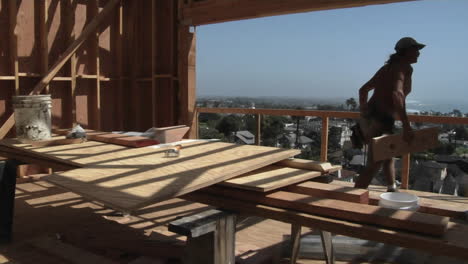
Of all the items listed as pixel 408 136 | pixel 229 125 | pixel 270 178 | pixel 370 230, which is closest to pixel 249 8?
pixel 229 125

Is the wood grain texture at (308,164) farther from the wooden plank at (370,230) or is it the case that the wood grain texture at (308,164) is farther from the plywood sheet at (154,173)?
the wooden plank at (370,230)

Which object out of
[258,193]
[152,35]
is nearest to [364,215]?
[258,193]

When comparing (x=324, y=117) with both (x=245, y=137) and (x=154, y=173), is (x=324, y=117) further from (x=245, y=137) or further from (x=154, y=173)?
(x=154, y=173)

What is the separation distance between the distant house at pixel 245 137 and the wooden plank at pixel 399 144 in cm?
373

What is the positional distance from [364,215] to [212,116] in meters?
5.85

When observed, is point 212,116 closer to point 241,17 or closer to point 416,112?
point 241,17

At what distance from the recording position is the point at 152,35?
714 cm

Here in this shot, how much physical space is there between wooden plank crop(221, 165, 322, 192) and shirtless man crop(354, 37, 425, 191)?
3.95 feet

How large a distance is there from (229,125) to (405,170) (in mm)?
2765

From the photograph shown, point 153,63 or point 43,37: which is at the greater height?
point 43,37

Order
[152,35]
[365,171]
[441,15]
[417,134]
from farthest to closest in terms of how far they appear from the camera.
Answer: [441,15] → [152,35] → [365,171] → [417,134]

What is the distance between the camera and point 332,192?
1.83 meters

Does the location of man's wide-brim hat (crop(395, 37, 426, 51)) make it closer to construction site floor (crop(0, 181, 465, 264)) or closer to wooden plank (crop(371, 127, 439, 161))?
wooden plank (crop(371, 127, 439, 161))

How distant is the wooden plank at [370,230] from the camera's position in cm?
133
